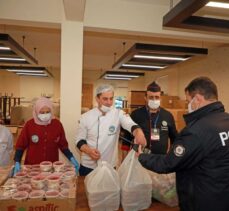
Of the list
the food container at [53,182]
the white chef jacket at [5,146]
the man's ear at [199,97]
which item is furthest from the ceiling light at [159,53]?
the food container at [53,182]

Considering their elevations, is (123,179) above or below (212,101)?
below

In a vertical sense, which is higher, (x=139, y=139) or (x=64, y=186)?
(x=139, y=139)

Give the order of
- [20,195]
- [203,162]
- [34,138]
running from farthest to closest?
1. [34,138]
2. [203,162]
3. [20,195]

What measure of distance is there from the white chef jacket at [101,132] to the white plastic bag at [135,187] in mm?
603

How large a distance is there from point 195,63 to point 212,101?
5.79m

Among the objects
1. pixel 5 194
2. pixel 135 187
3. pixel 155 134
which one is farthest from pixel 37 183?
pixel 155 134

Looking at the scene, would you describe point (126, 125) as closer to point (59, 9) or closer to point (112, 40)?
point (59, 9)

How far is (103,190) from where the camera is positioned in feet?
4.56

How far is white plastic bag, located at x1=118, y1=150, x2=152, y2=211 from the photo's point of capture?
141cm

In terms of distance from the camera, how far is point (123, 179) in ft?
4.82

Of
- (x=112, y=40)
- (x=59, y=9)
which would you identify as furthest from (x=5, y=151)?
(x=112, y=40)

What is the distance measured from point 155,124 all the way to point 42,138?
43.1 inches

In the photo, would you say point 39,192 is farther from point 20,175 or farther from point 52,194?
point 20,175

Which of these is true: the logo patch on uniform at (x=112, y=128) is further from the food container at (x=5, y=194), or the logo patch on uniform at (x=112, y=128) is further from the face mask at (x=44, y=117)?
the food container at (x=5, y=194)
